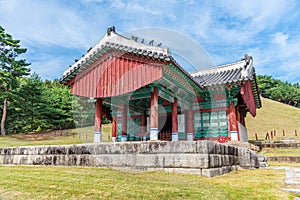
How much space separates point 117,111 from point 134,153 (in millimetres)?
10466

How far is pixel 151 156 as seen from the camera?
5.53m

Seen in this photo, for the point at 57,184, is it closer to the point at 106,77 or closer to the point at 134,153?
the point at 134,153

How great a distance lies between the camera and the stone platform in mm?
5109

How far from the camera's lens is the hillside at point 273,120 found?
31594mm

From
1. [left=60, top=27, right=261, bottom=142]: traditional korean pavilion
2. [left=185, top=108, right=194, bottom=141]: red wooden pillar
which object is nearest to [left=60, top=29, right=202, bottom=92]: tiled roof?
[left=60, top=27, right=261, bottom=142]: traditional korean pavilion

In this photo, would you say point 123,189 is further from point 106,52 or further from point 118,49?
point 106,52

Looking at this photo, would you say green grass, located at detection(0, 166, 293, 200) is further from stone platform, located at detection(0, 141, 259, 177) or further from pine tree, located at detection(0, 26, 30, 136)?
pine tree, located at detection(0, 26, 30, 136)

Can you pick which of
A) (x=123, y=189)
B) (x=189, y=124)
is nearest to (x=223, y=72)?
(x=189, y=124)

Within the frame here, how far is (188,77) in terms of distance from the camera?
35.3ft

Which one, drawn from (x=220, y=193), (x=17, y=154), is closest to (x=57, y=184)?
(x=220, y=193)

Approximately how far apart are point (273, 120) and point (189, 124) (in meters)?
30.2

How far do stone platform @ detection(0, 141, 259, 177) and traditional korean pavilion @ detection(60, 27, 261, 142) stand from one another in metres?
3.86

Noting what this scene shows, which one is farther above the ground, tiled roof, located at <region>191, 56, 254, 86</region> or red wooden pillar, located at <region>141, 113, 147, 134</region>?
tiled roof, located at <region>191, 56, 254, 86</region>

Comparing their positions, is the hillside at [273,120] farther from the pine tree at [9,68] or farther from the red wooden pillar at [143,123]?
the pine tree at [9,68]
